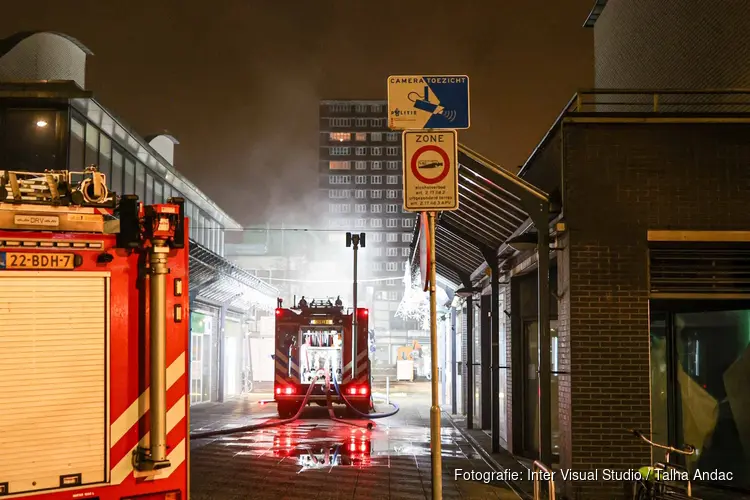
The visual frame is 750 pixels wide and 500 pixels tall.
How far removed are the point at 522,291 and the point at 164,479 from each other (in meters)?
9.78

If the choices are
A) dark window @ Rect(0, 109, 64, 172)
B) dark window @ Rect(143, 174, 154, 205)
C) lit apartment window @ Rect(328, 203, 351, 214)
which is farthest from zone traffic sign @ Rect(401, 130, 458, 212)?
lit apartment window @ Rect(328, 203, 351, 214)

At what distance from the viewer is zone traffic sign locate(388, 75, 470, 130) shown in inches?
271

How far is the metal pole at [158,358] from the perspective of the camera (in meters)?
4.93

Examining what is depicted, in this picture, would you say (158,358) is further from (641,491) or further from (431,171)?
(641,491)

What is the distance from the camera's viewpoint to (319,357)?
2141 centimetres

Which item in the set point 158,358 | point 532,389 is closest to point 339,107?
point 532,389

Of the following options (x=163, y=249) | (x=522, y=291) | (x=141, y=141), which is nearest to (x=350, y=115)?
(x=141, y=141)

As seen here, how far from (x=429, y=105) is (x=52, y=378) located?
383 cm

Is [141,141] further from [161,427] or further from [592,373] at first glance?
[161,427]

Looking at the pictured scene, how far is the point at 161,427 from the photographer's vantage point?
4969mm

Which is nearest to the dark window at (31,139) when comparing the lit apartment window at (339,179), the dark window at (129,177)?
the dark window at (129,177)

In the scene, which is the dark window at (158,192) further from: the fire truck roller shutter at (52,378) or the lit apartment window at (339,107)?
the lit apartment window at (339,107)

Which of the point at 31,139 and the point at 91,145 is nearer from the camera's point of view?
the point at 31,139

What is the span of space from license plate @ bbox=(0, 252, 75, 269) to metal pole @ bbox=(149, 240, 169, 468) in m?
0.50
